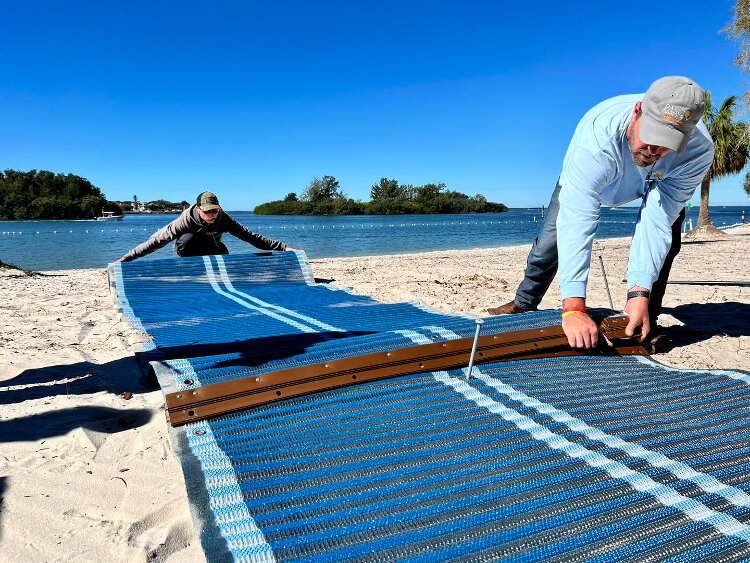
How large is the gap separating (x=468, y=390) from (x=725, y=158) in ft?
76.6

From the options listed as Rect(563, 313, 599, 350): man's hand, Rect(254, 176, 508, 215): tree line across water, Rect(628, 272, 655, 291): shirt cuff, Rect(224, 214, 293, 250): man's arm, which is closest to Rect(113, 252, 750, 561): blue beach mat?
Rect(563, 313, 599, 350): man's hand

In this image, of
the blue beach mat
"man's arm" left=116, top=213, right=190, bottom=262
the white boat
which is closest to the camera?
the blue beach mat

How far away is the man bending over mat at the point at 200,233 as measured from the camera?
6430mm

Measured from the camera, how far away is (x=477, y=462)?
1.67 metres

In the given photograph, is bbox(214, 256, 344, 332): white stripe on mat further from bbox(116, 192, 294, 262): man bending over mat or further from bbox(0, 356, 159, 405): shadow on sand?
bbox(0, 356, 159, 405): shadow on sand

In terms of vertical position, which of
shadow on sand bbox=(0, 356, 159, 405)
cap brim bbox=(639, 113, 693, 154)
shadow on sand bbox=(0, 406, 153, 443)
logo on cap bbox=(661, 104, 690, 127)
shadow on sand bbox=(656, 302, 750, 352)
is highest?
logo on cap bbox=(661, 104, 690, 127)

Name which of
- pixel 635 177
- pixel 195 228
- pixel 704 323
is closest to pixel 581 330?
pixel 635 177

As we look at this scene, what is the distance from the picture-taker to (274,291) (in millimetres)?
6133

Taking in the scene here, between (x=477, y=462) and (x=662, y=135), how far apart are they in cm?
162

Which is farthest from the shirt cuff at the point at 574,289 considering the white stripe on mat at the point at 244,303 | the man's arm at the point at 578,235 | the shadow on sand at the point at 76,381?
the shadow on sand at the point at 76,381

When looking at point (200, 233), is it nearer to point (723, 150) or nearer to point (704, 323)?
point (704, 323)

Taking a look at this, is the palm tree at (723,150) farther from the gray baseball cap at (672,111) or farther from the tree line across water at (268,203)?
the tree line across water at (268,203)

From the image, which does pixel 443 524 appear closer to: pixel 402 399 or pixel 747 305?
pixel 402 399

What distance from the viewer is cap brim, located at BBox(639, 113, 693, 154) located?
218cm
